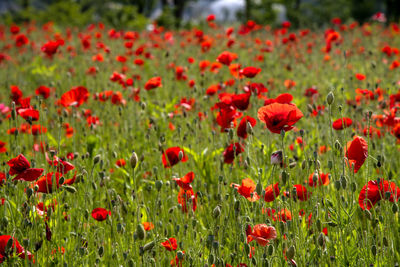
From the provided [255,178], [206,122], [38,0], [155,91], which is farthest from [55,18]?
[38,0]

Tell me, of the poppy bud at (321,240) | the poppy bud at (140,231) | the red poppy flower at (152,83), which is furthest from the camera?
the red poppy flower at (152,83)

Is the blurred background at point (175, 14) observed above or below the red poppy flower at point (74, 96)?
below

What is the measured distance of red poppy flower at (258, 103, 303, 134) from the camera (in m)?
1.43

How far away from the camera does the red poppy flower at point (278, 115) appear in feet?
4.70

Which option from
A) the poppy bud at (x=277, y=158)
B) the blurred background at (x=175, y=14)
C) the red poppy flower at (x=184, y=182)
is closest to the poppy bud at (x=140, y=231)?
the red poppy flower at (x=184, y=182)

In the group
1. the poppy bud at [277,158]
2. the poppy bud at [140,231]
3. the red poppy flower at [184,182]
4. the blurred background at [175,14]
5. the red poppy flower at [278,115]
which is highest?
the red poppy flower at [278,115]

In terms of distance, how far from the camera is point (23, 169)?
154 centimetres

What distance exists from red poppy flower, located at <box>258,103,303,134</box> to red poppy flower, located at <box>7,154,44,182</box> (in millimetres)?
845

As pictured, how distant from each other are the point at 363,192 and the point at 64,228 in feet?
4.63

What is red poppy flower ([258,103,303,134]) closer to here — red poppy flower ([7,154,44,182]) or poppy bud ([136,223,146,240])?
poppy bud ([136,223,146,240])

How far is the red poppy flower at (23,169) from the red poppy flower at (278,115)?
845 mm

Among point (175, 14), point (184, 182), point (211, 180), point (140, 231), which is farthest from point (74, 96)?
point (175, 14)

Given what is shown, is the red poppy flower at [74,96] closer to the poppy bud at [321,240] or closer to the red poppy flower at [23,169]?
the red poppy flower at [23,169]

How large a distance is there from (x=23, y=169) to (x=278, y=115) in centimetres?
98
